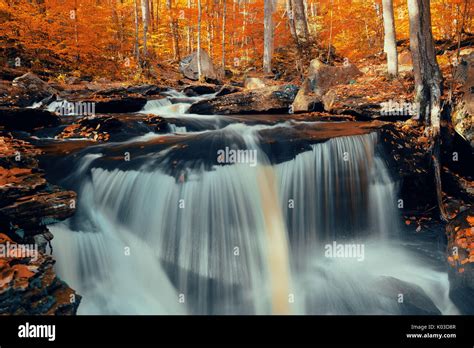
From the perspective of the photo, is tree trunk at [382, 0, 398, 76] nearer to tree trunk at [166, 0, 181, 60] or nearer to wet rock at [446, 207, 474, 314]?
wet rock at [446, 207, 474, 314]

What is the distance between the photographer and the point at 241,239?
6.62 m

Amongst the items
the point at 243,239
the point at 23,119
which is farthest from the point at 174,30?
the point at 243,239

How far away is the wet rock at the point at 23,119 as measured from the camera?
959 cm

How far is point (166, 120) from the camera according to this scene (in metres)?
10.8

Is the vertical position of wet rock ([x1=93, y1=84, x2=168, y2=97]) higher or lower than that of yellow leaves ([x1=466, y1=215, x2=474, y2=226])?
higher

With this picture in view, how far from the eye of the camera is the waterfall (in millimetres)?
Answer: 5941

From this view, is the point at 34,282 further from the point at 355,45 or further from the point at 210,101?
the point at 355,45

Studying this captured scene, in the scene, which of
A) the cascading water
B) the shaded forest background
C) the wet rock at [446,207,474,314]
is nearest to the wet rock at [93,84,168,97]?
the shaded forest background

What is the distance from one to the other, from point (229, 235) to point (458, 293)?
410cm

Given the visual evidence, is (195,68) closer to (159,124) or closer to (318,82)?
(318,82)

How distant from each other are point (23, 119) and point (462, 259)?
11094 millimetres

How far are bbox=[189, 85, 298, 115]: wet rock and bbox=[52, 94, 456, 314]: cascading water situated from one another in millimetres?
4840

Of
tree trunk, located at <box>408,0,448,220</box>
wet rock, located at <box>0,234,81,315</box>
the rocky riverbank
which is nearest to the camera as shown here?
wet rock, located at <box>0,234,81,315</box>

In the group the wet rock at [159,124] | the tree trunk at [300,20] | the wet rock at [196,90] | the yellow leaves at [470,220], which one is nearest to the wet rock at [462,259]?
the yellow leaves at [470,220]
